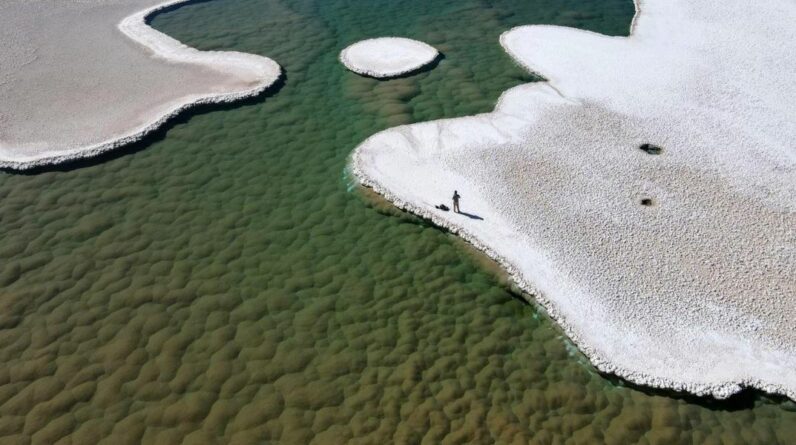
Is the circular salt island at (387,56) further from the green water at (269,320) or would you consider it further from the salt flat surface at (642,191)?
the salt flat surface at (642,191)

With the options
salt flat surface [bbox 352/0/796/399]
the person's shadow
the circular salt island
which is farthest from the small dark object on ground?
the circular salt island

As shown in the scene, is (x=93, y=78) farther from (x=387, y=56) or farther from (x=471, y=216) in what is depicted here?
(x=471, y=216)

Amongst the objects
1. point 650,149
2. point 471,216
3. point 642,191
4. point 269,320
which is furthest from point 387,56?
point 269,320

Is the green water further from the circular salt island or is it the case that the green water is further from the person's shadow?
the circular salt island

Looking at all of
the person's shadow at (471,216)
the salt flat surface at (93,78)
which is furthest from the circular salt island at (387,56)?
the person's shadow at (471,216)

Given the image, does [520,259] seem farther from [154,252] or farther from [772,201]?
[154,252]

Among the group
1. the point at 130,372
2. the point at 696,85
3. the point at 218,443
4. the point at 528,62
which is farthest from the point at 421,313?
the point at 696,85
